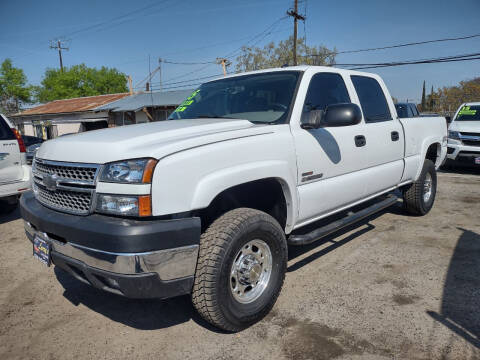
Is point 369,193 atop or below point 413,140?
below

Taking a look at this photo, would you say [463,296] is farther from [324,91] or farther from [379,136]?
[324,91]

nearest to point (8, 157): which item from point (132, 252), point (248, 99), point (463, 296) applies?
point (248, 99)

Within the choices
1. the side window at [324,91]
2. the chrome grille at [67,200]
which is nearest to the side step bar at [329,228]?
the side window at [324,91]

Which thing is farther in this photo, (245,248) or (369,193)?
(369,193)

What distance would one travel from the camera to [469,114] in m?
10.2

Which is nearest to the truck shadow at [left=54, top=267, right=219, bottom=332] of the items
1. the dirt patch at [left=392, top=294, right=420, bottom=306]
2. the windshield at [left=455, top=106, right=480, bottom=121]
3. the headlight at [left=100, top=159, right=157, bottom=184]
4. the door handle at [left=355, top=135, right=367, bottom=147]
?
the headlight at [left=100, top=159, right=157, bottom=184]

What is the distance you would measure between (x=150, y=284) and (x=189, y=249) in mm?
295

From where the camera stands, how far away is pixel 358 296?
3.09m

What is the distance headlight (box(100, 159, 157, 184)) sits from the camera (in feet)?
6.82

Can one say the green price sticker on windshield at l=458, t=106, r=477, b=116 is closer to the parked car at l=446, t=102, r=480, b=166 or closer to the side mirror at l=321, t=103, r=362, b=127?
the parked car at l=446, t=102, r=480, b=166

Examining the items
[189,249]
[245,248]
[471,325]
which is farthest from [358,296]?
[189,249]

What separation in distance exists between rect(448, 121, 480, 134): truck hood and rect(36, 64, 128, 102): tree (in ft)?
212

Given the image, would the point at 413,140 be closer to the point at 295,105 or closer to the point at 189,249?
the point at 295,105

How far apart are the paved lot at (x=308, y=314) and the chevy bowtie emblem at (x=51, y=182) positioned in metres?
1.10
